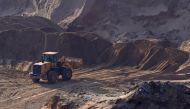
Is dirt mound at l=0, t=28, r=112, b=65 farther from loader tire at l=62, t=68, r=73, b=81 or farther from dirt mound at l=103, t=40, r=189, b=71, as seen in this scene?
loader tire at l=62, t=68, r=73, b=81

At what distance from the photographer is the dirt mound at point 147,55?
93.6 feet

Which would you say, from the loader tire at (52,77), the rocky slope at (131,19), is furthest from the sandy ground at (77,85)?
the rocky slope at (131,19)

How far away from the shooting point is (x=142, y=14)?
123 ft

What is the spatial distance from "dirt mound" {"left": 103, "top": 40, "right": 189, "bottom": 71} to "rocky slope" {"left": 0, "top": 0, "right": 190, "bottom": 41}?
146 inches

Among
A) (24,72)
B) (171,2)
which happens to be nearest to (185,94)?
(24,72)

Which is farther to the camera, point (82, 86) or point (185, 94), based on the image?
point (82, 86)

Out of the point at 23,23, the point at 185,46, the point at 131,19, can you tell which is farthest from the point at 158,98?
the point at 23,23

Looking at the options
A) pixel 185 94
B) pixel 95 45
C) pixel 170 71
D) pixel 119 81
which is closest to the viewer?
pixel 185 94

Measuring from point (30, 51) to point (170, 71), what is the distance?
10.1 metres

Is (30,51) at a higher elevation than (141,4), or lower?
lower

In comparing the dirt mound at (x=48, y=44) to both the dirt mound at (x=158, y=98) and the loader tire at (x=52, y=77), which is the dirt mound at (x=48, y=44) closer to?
the loader tire at (x=52, y=77)

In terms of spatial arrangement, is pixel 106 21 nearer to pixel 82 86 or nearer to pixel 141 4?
pixel 141 4

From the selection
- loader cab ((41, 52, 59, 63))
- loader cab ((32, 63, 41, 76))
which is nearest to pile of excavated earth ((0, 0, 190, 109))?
loader cab ((32, 63, 41, 76))

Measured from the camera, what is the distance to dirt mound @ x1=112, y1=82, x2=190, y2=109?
13.5 meters
